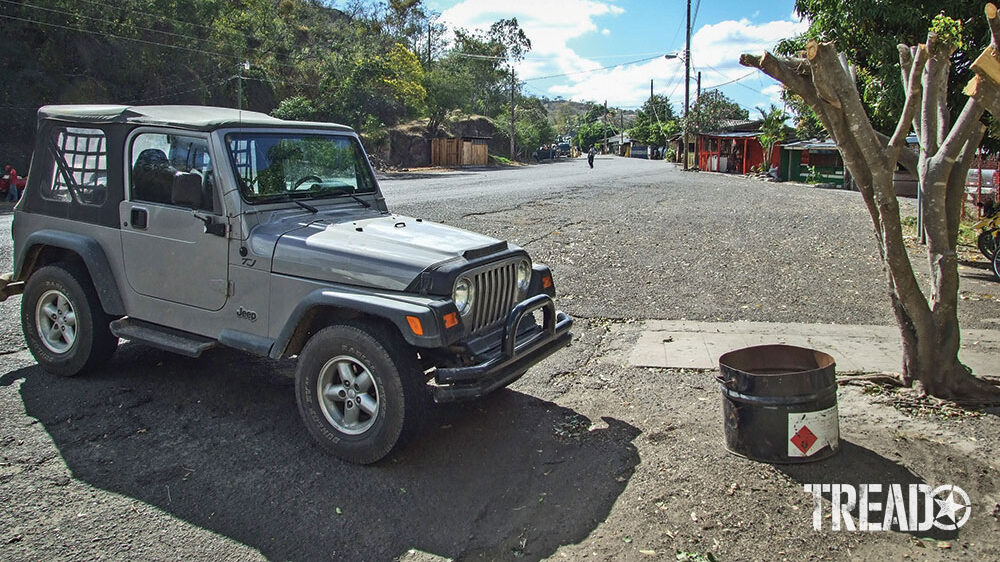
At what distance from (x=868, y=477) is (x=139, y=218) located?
16.6 ft

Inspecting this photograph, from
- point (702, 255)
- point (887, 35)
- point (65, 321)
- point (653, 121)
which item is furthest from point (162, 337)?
point (653, 121)

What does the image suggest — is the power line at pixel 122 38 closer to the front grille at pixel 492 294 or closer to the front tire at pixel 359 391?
the front tire at pixel 359 391

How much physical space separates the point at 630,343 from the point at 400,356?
343 cm

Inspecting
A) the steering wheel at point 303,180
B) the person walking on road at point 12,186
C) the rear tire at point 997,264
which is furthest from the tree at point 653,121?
the steering wheel at point 303,180

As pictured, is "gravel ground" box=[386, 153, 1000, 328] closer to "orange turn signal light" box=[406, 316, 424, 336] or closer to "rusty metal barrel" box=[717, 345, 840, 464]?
"rusty metal barrel" box=[717, 345, 840, 464]

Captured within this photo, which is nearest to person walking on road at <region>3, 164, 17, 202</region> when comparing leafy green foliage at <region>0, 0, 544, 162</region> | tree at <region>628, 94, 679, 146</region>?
leafy green foliage at <region>0, 0, 544, 162</region>

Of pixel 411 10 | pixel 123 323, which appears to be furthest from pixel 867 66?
pixel 411 10

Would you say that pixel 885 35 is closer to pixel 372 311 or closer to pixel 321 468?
pixel 372 311

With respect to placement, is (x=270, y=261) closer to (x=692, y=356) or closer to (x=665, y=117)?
(x=692, y=356)

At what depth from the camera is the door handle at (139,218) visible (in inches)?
203

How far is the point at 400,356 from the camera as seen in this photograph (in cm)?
420

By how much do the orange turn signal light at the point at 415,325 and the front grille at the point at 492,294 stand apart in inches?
19.2

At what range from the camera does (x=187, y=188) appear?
4.70 metres

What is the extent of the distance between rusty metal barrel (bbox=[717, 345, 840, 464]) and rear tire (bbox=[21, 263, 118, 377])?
177 inches
